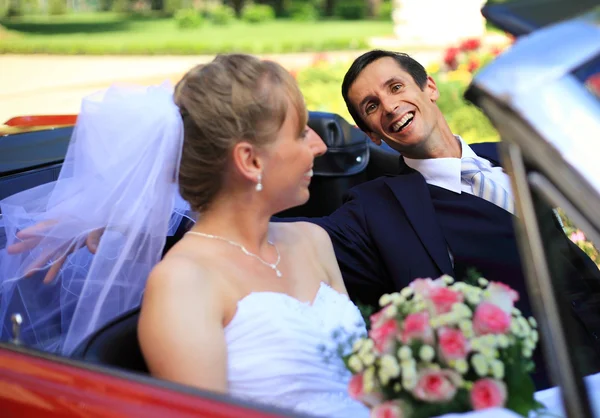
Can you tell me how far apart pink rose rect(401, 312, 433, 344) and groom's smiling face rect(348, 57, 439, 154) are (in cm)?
150

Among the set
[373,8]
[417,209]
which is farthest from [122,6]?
[417,209]

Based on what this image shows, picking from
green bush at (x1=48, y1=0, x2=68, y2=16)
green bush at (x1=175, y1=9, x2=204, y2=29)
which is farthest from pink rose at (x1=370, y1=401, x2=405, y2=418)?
green bush at (x1=48, y1=0, x2=68, y2=16)

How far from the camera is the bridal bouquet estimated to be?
4.96 feet

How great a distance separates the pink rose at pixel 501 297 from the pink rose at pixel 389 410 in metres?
0.26

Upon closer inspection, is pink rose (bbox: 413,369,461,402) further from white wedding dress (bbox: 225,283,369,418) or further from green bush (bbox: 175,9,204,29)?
green bush (bbox: 175,9,204,29)

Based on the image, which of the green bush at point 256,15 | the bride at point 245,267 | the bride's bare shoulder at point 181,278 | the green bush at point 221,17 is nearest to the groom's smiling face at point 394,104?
the bride at point 245,267

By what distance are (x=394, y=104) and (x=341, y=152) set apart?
0.64 meters

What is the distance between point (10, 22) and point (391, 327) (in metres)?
33.9

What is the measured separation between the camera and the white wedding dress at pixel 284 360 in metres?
1.98

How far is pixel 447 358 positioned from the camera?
5.01 feet

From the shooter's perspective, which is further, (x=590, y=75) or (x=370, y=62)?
(x=370, y=62)

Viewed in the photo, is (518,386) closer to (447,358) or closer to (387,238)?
(447,358)

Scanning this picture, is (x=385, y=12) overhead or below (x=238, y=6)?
overhead

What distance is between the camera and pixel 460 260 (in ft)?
9.09
